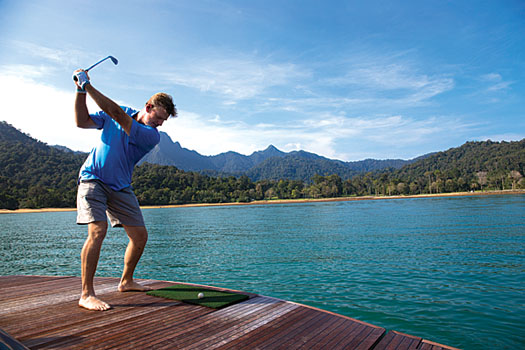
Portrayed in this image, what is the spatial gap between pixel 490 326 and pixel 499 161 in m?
155

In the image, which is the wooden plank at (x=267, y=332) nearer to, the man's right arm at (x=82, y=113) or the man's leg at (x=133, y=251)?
the man's leg at (x=133, y=251)

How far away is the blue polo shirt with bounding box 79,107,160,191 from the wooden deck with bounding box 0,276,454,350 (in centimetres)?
143

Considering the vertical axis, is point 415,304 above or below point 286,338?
below

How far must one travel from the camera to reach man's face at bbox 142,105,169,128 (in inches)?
154

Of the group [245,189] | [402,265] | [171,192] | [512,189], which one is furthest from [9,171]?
[512,189]

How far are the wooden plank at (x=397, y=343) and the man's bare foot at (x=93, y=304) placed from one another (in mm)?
2818

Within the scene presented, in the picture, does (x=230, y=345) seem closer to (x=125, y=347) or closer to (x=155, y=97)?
(x=125, y=347)

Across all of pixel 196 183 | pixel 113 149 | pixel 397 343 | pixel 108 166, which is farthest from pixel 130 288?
pixel 196 183

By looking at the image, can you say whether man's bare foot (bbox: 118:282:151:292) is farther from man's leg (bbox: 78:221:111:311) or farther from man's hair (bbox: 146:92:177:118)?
man's hair (bbox: 146:92:177:118)

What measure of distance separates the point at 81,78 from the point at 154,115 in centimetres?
86

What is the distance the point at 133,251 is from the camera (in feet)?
13.9

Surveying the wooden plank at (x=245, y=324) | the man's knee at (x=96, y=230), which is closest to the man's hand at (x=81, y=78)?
the man's knee at (x=96, y=230)

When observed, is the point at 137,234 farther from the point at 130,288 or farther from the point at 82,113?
the point at 82,113

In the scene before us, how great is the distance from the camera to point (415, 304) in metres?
6.65
